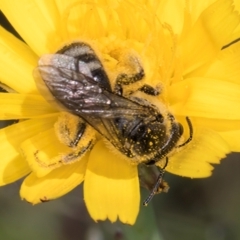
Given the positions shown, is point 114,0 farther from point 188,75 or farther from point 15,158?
point 15,158

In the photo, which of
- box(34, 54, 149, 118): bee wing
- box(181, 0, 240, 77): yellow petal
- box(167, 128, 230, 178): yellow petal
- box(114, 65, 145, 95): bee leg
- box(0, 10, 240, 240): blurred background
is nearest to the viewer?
box(34, 54, 149, 118): bee wing

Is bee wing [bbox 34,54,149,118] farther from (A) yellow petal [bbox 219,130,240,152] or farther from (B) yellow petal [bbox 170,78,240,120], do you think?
(A) yellow petal [bbox 219,130,240,152]

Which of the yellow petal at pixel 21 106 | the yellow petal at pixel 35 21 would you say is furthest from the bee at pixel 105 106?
the yellow petal at pixel 35 21

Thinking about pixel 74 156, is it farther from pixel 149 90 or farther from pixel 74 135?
pixel 149 90

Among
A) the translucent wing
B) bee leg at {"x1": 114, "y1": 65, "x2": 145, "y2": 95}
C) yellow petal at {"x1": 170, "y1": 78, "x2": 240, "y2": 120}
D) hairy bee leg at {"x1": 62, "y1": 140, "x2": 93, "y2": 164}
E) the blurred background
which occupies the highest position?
the translucent wing

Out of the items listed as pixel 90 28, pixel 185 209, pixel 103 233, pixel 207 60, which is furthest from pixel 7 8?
pixel 185 209

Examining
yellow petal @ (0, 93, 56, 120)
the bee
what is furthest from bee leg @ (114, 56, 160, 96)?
yellow petal @ (0, 93, 56, 120)

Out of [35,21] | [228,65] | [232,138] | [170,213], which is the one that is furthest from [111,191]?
[170,213]
